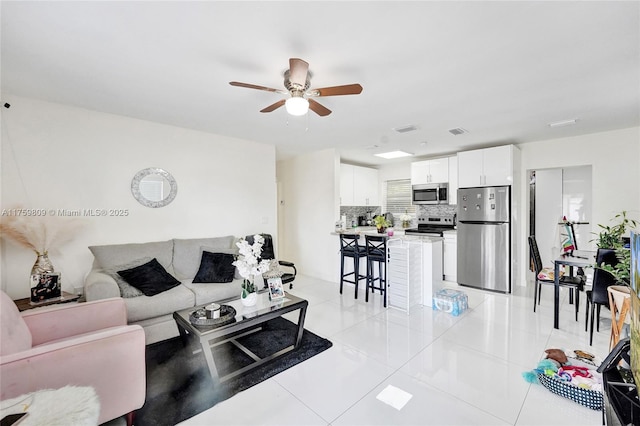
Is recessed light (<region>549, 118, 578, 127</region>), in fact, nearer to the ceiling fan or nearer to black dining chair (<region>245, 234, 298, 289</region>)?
the ceiling fan

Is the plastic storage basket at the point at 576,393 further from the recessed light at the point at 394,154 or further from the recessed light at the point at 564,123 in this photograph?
the recessed light at the point at 394,154

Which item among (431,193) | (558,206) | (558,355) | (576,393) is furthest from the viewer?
(558,206)

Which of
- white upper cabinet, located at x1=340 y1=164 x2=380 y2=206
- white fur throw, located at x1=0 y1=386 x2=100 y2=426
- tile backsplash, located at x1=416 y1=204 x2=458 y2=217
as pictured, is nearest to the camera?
white fur throw, located at x1=0 y1=386 x2=100 y2=426

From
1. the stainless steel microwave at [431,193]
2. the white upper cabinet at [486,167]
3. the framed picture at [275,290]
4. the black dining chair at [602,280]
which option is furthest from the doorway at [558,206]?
the framed picture at [275,290]

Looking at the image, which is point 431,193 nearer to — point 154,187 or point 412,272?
point 412,272

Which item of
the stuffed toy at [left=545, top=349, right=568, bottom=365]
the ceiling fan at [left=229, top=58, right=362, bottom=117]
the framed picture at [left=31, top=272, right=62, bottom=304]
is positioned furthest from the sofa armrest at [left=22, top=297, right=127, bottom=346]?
the stuffed toy at [left=545, top=349, right=568, bottom=365]

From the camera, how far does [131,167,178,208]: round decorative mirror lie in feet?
11.7

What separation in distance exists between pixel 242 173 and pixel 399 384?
12.3ft

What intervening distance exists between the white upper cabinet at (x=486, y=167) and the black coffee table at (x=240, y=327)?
386 centimetres

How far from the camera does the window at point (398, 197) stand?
21.6ft

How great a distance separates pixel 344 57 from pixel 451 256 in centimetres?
434

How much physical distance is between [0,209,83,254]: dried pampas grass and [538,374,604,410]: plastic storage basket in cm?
473

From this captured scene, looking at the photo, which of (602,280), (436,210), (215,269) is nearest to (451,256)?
(436,210)

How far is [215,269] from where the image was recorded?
3.51 metres
